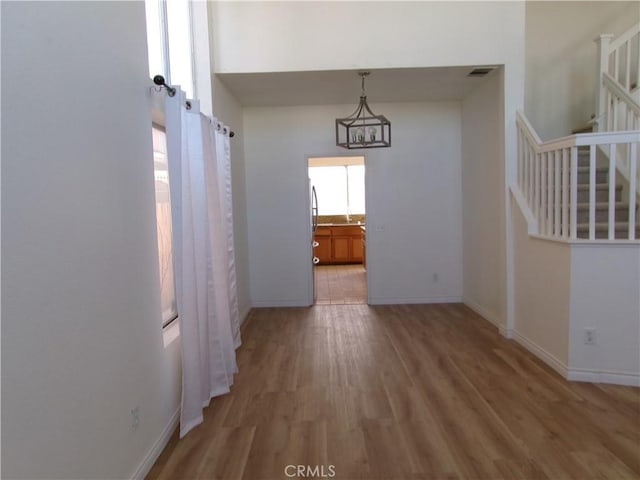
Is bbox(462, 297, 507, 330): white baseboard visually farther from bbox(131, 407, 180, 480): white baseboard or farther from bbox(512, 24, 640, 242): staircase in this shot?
bbox(131, 407, 180, 480): white baseboard

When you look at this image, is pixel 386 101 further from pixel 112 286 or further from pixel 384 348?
pixel 112 286

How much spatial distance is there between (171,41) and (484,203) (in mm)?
3514

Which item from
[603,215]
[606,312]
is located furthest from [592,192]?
[603,215]

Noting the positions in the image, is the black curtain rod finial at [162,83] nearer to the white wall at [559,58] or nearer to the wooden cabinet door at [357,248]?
the white wall at [559,58]

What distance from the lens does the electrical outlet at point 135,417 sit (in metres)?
1.94

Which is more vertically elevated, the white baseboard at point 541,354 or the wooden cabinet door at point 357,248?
the wooden cabinet door at point 357,248

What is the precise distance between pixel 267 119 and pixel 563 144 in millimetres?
3461

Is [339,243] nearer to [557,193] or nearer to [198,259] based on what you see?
[557,193]

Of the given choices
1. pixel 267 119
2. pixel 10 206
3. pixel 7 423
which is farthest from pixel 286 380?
pixel 267 119

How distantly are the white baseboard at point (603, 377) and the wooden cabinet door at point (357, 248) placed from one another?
6.01 m

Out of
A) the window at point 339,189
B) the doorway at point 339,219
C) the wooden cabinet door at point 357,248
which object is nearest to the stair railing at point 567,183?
the doorway at point 339,219

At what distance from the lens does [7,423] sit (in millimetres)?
1146

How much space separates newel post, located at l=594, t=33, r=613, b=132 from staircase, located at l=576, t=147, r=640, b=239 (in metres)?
0.42

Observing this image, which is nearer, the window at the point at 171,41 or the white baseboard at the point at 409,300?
the window at the point at 171,41
